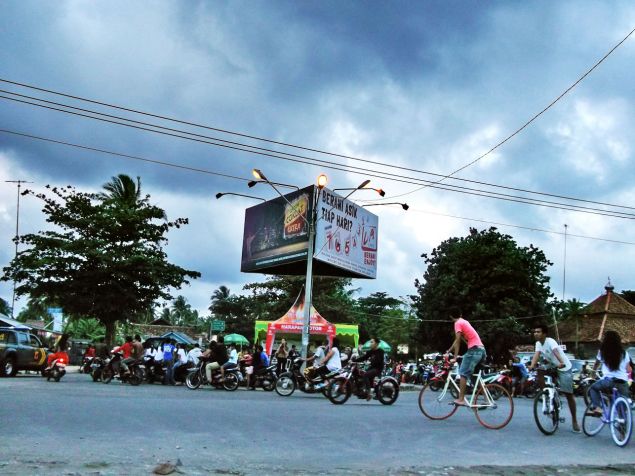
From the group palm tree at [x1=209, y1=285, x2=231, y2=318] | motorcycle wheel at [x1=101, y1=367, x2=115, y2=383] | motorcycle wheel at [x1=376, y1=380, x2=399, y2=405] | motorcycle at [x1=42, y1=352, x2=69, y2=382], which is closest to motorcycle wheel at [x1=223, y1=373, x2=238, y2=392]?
motorcycle wheel at [x1=101, y1=367, x2=115, y2=383]

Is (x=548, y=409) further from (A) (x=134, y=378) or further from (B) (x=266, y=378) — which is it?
(A) (x=134, y=378)

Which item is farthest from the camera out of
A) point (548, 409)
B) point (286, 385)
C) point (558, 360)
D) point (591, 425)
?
point (286, 385)

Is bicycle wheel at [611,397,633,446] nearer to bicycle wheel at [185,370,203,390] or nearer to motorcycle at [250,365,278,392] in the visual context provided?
motorcycle at [250,365,278,392]

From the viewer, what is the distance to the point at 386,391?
51.6 ft

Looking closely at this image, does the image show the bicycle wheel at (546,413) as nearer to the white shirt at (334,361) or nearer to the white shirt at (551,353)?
the white shirt at (551,353)

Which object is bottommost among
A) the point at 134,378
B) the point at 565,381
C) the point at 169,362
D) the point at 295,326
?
the point at 134,378

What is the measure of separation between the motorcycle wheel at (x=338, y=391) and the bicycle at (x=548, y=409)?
20.4 feet

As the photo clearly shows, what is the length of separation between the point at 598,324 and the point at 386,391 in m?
41.6

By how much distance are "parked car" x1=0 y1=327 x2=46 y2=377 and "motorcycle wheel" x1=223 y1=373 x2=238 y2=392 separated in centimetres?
947

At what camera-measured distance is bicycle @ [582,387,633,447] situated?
9.00 m

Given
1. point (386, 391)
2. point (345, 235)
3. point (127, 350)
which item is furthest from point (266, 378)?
point (345, 235)

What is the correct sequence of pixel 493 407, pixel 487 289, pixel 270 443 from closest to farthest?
pixel 270 443 → pixel 493 407 → pixel 487 289

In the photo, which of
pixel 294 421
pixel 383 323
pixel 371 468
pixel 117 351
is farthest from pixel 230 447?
pixel 383 323

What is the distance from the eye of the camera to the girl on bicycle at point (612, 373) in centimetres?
960
